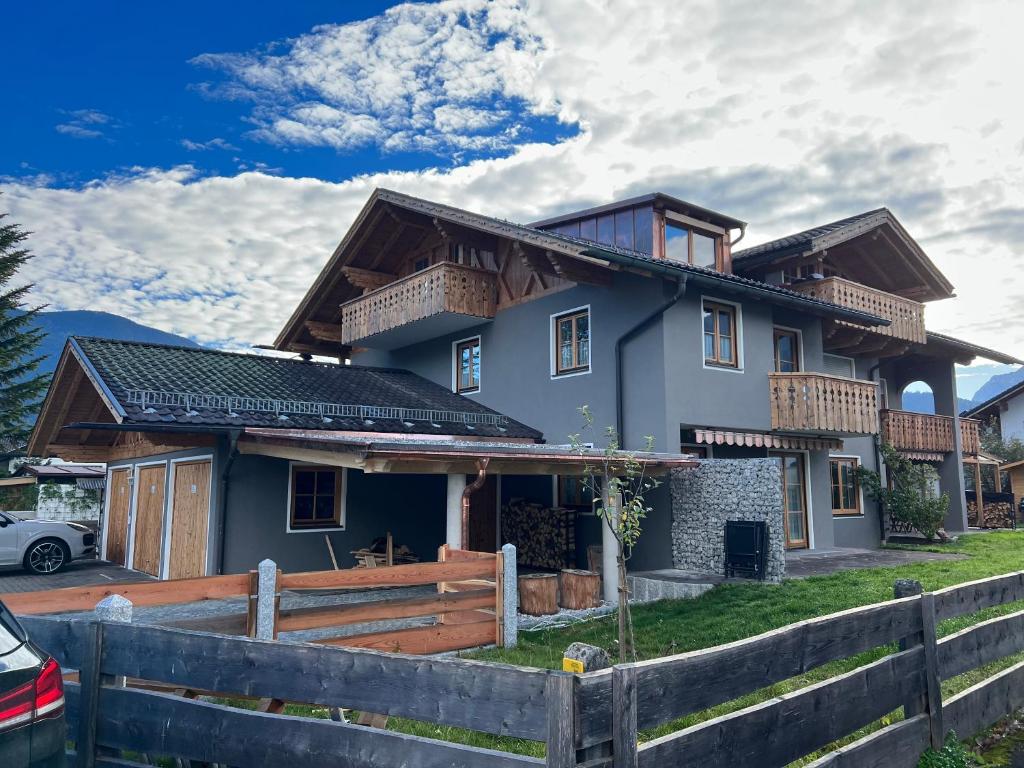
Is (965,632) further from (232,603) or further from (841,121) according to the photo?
(232,603)

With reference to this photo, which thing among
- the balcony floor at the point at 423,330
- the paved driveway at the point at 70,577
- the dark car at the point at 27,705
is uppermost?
the balcony floor at the point at 423,330

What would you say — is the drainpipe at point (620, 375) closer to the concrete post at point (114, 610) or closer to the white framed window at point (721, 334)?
the white framed window at point (721, 334)

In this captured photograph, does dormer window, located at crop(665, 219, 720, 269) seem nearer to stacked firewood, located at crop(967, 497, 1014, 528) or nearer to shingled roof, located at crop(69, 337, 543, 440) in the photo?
shingled roof, located at crop(69, 337, 543, 440)

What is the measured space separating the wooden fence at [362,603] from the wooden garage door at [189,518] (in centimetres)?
550

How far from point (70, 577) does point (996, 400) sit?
36.3 m

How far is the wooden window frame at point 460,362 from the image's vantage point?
18.3 m

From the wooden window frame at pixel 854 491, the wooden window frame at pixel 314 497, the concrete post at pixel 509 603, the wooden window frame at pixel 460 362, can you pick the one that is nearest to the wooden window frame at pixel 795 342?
the wooden window frame at pixel 854 491

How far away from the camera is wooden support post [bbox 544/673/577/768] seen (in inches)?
97.1

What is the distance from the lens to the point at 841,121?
447 inches

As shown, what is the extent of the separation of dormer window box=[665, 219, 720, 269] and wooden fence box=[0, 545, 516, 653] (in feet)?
30.4

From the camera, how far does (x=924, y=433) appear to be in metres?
21.3

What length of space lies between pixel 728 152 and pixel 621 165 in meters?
4.58

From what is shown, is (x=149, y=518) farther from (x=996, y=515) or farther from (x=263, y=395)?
(x=996, y=515)

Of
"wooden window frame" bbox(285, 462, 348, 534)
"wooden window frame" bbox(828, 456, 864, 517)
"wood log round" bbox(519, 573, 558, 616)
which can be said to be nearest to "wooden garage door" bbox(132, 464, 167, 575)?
"wooden window frame" bbox(285, 462, 348, 534)
